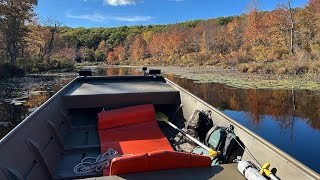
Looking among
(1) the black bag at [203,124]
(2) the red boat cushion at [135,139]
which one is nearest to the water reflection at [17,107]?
(2) the red boat cushion at [135,139]

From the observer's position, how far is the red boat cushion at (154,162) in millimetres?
2361

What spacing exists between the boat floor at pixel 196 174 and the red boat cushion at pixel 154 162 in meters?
0.04

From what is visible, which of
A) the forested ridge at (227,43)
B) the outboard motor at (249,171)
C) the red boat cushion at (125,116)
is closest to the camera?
the outboard motor at (249,171)

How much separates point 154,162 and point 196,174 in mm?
358

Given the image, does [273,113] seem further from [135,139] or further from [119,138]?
[119,138]

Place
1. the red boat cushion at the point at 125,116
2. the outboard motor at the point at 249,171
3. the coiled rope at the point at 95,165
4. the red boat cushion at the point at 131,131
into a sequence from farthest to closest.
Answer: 1. the red boat cushion at the point at 125,116
2. the red boat cushion at the point at 131,131
3. the coiled rope at the point at 95,165
4. the outboard motor at the point at 249,171

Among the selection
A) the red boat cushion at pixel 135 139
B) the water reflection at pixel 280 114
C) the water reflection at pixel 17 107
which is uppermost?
the red boat cushion at pixel 135 139

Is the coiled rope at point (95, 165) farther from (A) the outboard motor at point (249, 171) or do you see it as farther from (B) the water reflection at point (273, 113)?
(B) the water reflection at point (273, 113)

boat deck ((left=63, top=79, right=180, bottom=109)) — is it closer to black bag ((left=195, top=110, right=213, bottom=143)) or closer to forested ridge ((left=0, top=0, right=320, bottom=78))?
black bag ((left=195, top=110, right=213, bottom=143))

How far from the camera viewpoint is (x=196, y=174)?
2.45 m

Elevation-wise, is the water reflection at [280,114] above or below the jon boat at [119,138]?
below

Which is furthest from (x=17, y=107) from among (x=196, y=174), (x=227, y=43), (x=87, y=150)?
(x=227, y=43)

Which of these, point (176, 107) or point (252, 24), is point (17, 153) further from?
point (252, 24)

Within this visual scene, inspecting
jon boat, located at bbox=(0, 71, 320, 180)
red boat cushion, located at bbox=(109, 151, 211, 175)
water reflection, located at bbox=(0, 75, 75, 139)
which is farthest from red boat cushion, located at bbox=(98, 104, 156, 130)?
water reflection, located at bbox=(0, 75, 75, 139)
